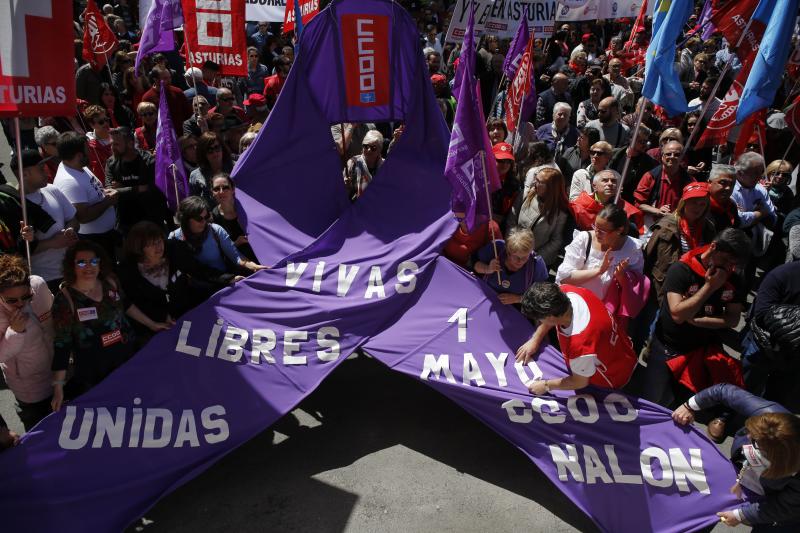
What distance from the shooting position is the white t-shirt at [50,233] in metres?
4.95

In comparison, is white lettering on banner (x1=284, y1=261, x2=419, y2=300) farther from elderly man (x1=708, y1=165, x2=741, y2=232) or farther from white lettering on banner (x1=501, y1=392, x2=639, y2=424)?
elderly man (x1=708, y1=165, x2=741, y2=232)

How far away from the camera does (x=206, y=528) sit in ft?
12.8

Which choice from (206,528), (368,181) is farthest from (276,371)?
(368,181)

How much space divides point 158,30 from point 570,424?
6.57 m

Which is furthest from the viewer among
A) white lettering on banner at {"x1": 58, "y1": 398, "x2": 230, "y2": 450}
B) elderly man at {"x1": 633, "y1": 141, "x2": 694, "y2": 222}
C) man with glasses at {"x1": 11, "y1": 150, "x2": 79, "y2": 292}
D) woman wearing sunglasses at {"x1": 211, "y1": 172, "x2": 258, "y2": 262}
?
elderly man at {"x1": 633, "y1": 141, "x2": 694, "y2": 222}

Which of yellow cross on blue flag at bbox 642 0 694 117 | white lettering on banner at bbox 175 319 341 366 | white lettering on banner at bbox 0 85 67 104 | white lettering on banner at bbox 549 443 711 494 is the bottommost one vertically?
white lettering on banner at bbox 549 443 711 494

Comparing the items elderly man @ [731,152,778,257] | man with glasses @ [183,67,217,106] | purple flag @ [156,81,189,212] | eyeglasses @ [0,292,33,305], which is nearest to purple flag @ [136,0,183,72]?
man with glasses @ [183,67,217,106]

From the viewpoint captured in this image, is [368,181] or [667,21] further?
[368,181]

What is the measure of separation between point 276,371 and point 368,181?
241 centimetres

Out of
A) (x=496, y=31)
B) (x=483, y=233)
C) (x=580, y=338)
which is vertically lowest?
(x=580, y=338)

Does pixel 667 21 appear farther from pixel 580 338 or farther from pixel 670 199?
pixel 580 338

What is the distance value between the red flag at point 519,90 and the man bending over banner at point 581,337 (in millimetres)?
3975

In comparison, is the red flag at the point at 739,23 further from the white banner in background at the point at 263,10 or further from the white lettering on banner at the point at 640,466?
the white banner in background at the point at 263,10

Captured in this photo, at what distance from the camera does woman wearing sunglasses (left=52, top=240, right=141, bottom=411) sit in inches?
155
